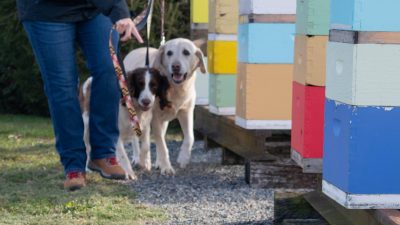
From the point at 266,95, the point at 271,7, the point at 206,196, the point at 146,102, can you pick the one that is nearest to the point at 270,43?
the point at 271,7

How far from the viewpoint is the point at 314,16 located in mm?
4863

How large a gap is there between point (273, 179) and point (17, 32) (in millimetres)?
5789

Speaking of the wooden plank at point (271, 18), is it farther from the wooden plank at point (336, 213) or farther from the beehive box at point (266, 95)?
the wooden plank at point (336, 213)

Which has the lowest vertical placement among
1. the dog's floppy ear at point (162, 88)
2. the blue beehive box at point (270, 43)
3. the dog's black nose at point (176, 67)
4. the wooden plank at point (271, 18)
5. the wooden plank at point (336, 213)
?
the wooden plank at point (336, 213)

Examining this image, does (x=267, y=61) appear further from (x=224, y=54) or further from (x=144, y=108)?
(x=144, y=108)

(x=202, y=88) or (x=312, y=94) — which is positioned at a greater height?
(x=312, y=94)

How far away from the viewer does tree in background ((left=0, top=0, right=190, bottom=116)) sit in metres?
10.5

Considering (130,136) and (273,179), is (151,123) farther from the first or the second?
(273,179)

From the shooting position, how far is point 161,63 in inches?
305

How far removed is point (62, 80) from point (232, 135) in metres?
2.48

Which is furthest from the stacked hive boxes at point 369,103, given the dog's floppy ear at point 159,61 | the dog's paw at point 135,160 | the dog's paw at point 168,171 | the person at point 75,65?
the dog's paw at point 135,160

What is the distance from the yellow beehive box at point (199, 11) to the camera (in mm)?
8703

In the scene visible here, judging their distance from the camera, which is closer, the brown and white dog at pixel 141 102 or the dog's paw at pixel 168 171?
the brown and white dog at pixel 141 102

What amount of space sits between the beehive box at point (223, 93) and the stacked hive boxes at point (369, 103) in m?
3.68
